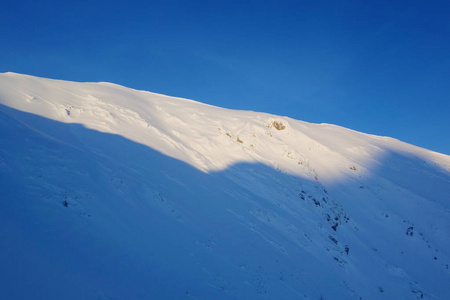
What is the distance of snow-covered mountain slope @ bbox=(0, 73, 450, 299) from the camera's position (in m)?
8.58

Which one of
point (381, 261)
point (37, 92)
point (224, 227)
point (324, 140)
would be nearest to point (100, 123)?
point (37, 92)

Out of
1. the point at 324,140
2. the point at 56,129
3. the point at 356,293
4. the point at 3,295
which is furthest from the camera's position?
the point at 324,140

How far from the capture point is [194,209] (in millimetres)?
15125

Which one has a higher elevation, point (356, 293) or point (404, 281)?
point (404, 281)

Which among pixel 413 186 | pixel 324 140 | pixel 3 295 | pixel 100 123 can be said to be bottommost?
pixel 3 295

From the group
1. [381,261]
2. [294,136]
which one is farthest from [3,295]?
[294,136]

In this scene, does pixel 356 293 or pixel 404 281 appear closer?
pixel 356 293

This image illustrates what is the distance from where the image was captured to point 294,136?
107 feet

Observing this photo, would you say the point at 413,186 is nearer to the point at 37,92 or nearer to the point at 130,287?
the point at 130,287

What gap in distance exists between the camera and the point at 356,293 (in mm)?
15383

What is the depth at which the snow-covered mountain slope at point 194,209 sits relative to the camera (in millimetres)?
8578

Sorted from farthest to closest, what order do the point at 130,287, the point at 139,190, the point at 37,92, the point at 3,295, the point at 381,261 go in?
the point at 37,92 → the point at 381,261 → the point at 139,190 → the point at 130,287 → the point at 3,295

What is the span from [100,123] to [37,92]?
19.9ft

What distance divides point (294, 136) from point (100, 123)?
21.8 metres
